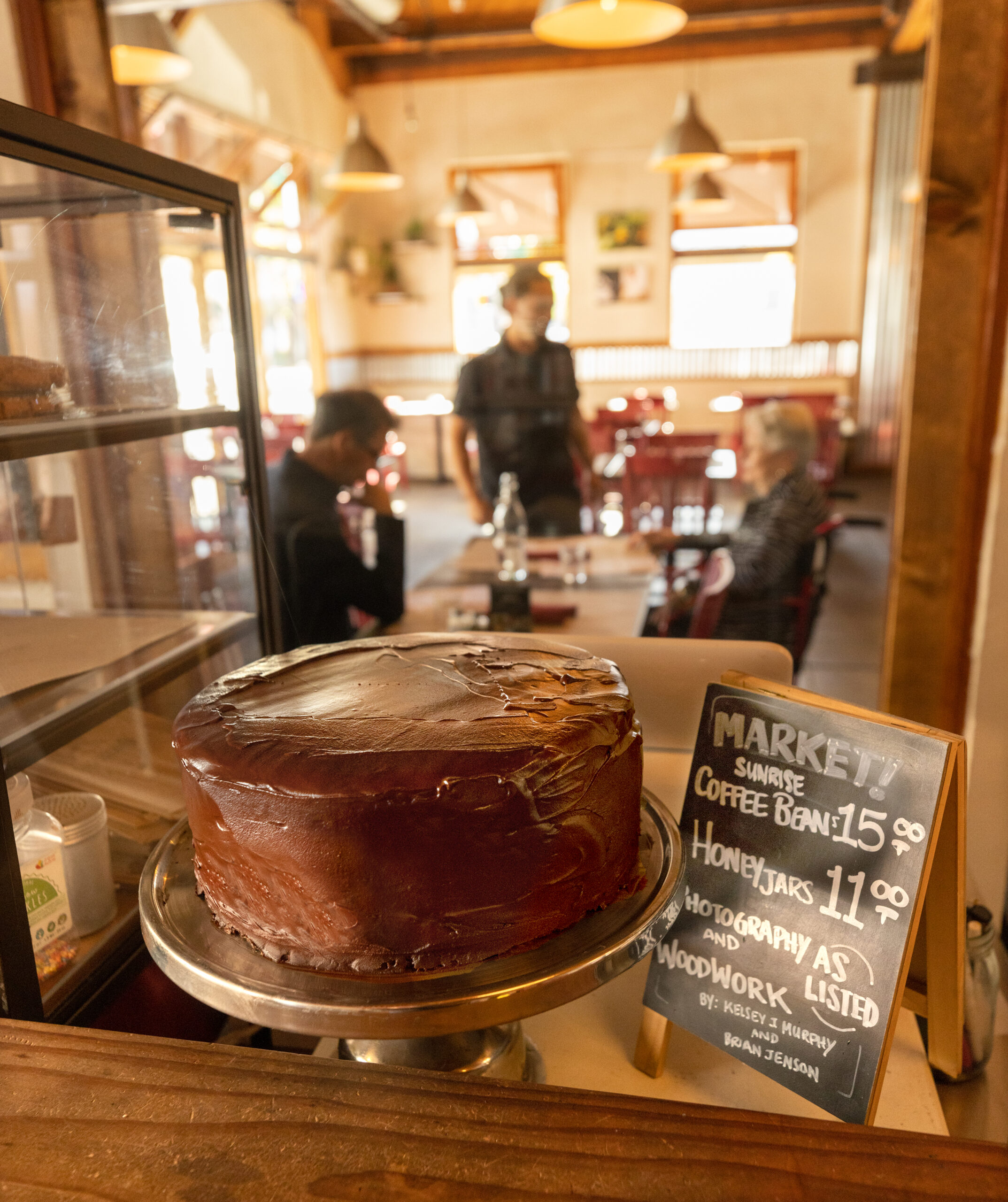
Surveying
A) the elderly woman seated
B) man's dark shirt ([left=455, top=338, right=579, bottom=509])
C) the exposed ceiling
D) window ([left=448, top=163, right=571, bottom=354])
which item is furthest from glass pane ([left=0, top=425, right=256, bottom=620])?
window ([left=448, top=163, right=571, bottom=354])

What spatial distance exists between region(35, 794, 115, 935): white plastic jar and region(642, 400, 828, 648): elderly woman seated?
6.65ft

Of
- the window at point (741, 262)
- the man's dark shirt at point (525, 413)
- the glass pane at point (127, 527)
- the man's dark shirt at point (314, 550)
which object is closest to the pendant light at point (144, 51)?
the man's dark shirt at point (525, 413)

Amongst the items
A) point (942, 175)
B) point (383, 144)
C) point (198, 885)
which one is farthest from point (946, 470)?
point (383, 144)

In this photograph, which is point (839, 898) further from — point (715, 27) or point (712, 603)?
point (715, 27)

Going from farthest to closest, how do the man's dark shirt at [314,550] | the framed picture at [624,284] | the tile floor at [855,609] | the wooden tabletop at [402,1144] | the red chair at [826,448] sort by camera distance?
the framed picture at [624,284]
the red chair at [826,448]
the man's dark shirt at [314,550]
the tile floor at [855,609]
the wooden tabletop at [402,1144]

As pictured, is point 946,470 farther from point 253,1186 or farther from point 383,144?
point 383,144

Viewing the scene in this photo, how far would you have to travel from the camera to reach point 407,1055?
94 cm

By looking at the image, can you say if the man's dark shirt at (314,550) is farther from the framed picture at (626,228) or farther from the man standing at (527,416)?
the framed picture at (626,228)

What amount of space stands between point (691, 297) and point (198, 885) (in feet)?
30.8

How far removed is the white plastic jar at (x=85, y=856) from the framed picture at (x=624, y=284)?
914cm

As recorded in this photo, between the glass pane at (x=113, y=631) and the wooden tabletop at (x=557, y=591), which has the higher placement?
the glass pane at (x=113, y=631)

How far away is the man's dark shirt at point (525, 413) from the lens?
11.2 ft

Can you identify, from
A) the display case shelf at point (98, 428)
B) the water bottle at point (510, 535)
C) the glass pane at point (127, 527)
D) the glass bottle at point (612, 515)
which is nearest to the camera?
the display case shelf at point (98, 428)

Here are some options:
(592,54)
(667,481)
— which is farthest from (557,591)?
(592,54)
